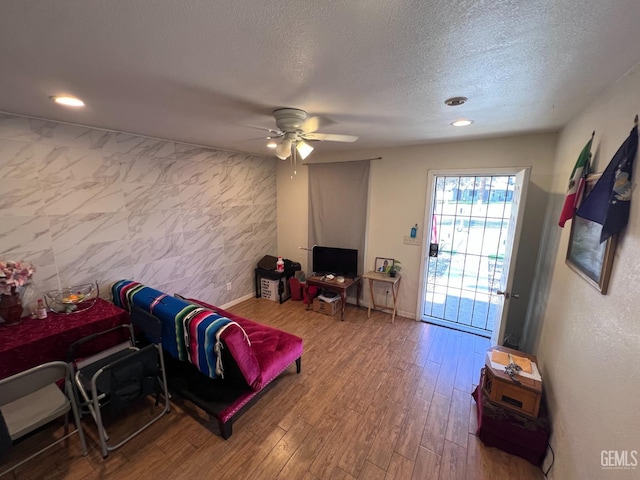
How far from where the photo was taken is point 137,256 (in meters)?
2.94

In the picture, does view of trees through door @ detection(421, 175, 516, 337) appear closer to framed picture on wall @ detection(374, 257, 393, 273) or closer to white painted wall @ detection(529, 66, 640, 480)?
framed picture on wall @ detection(374, 257, 393, 273)


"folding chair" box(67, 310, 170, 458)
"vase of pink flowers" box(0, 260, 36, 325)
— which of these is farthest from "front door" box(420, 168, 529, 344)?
"vase of pink flowers" box(0, 260, 36, 325)

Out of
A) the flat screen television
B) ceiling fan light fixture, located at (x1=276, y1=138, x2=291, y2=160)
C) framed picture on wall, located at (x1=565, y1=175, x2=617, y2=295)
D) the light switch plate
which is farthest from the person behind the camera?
the flat screen television

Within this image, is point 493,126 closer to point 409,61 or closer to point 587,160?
point 587,160

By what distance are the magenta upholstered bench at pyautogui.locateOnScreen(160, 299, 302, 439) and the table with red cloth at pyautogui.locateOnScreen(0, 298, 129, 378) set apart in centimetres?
64

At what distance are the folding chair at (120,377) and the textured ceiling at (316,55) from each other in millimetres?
1568

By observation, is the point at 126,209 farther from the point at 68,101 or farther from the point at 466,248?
the point at 466,248

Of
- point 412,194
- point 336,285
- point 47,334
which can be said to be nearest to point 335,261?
point 336,285

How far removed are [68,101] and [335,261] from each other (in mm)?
3213

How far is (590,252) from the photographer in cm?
143

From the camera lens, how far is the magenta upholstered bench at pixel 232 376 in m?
1.85

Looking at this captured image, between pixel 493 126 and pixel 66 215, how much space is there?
3984 millimetres

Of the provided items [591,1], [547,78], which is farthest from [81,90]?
[547,78]

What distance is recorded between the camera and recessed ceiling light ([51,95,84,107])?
167 centimetres
